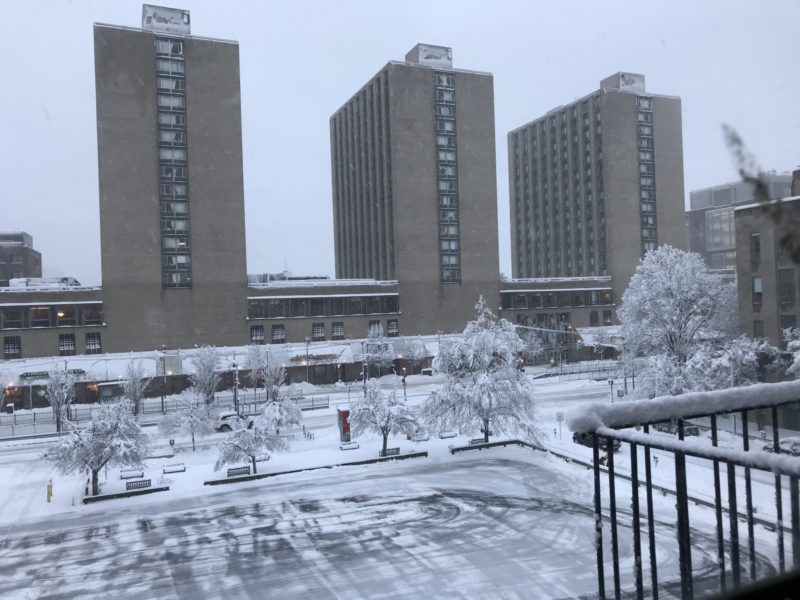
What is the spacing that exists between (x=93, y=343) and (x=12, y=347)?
22.3 feet

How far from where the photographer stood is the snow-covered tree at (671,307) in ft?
133

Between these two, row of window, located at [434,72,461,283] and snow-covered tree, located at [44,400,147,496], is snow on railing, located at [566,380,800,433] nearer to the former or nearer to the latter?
snow-covered tree, located at [44,400,147,496]

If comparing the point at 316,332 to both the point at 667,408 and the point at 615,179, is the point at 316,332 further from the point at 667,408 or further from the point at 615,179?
the point at 667,408

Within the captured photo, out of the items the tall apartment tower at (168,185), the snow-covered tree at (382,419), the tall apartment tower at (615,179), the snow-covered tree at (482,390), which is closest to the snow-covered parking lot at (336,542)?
the snow-covered tree at (382,419)

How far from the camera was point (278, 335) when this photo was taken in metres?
69.4

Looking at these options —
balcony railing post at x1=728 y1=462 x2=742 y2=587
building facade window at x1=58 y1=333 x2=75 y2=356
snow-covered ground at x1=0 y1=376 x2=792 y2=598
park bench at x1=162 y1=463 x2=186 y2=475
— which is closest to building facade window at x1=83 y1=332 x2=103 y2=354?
building facade window at x1=58 y1=333 x2=75 y2=356

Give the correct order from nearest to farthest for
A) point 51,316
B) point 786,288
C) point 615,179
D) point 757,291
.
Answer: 1. point 786,288
2. point 757,291
3. point 51,316
4. point 615,179

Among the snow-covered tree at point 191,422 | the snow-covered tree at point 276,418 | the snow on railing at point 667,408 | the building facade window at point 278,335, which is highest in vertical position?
the snow on railing at point 667,408

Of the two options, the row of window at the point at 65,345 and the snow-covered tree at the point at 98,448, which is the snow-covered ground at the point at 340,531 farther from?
the row of window at the point at 65,345

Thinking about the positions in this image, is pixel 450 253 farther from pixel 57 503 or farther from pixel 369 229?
pixel 57 503

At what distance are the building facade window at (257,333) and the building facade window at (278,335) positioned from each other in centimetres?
126

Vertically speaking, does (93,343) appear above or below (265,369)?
above

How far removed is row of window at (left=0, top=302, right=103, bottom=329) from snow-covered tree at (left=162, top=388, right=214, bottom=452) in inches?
1065

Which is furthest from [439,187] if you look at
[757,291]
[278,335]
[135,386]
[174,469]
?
[174,469]
